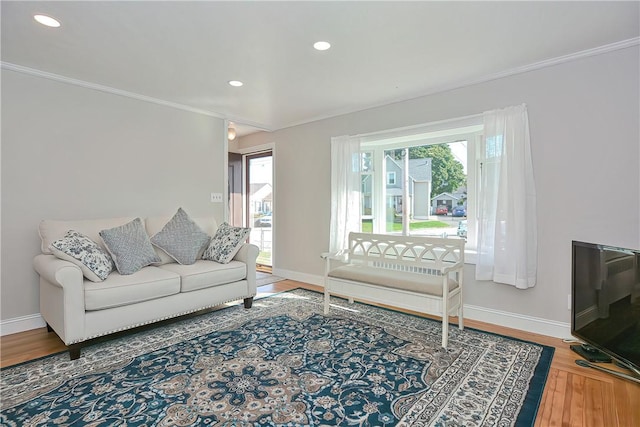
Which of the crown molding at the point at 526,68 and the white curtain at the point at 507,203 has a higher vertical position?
the crown molding at the point at 526,68

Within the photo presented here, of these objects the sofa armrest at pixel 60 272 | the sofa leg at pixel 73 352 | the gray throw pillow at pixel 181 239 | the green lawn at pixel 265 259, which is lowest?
the sofa leg at pixel 73 352

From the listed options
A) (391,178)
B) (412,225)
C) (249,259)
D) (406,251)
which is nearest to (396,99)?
(391,178)

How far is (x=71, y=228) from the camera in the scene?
10.0 feet

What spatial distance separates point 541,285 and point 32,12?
4430 millimetres

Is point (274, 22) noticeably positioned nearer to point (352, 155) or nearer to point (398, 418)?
point (352, 155)

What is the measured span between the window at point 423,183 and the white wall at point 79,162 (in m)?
2.35

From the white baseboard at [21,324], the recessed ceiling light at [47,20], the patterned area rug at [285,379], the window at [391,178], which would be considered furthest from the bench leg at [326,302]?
the recessed ceiling light at [47,20]

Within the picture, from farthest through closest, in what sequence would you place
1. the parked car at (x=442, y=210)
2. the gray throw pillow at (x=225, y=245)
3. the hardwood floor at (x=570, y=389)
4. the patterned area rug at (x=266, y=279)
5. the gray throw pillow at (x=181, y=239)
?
the patterned area rug at (x=266, y=279) → the parked car at (x=442, y=210) → the gray throw pillow at (x=225, y=245) → the gray throw pillow at (x=181, y=239) → the hardwood floor at (x=570, y=389)

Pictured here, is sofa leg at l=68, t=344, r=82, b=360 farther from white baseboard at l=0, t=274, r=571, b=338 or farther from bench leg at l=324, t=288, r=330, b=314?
bench leg at l=324, t=288, r=330, b=314

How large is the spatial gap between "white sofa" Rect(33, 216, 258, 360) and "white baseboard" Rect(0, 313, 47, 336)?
0.30 metres

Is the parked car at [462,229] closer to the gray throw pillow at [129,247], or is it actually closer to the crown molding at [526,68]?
the crown molding at [526,68]

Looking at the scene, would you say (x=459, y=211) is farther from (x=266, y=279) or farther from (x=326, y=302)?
(x=266, y=279)

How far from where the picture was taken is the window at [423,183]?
358 centimetres

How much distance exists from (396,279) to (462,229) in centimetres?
118
